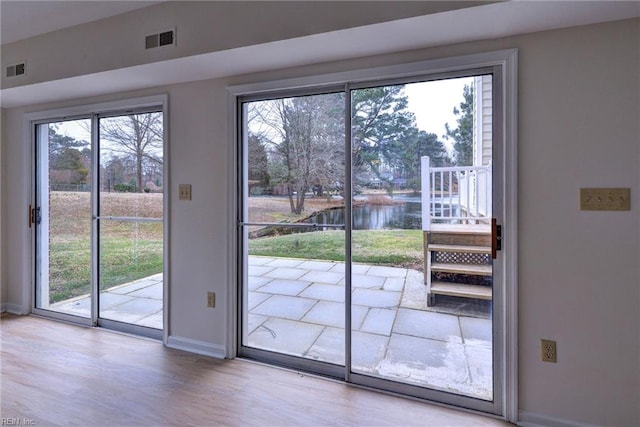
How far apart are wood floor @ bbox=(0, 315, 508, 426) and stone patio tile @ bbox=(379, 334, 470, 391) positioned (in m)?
0.15

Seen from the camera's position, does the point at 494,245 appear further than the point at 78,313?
No

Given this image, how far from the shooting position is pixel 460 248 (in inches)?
80.7

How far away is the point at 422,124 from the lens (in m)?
2.07

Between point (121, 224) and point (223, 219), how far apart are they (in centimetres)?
123

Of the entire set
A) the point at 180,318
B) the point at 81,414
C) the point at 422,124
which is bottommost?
the point at 81,414

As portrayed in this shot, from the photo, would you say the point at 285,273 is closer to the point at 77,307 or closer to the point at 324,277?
the point at 324,277

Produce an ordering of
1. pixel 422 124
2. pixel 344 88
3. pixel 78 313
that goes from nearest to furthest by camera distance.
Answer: pixel 422 124 → pixel 344 88 → pixel 78 313

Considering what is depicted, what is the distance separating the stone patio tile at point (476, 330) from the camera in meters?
1.99

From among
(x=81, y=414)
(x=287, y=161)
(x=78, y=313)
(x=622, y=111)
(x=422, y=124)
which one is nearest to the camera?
(x=622, y=111)

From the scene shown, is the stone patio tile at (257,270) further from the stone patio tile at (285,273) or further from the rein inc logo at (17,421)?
the rein inc logo at (17,421)

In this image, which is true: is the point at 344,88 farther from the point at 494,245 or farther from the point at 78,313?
the point at 78,313

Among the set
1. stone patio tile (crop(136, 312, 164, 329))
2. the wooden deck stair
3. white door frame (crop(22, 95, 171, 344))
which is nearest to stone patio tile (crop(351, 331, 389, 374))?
the wooden deck stair

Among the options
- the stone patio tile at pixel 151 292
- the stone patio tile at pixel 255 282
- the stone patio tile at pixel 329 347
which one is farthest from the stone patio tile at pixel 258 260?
the stone patio tile at pixel 151 292

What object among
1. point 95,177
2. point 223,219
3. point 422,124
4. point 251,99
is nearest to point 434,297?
point 422,124
